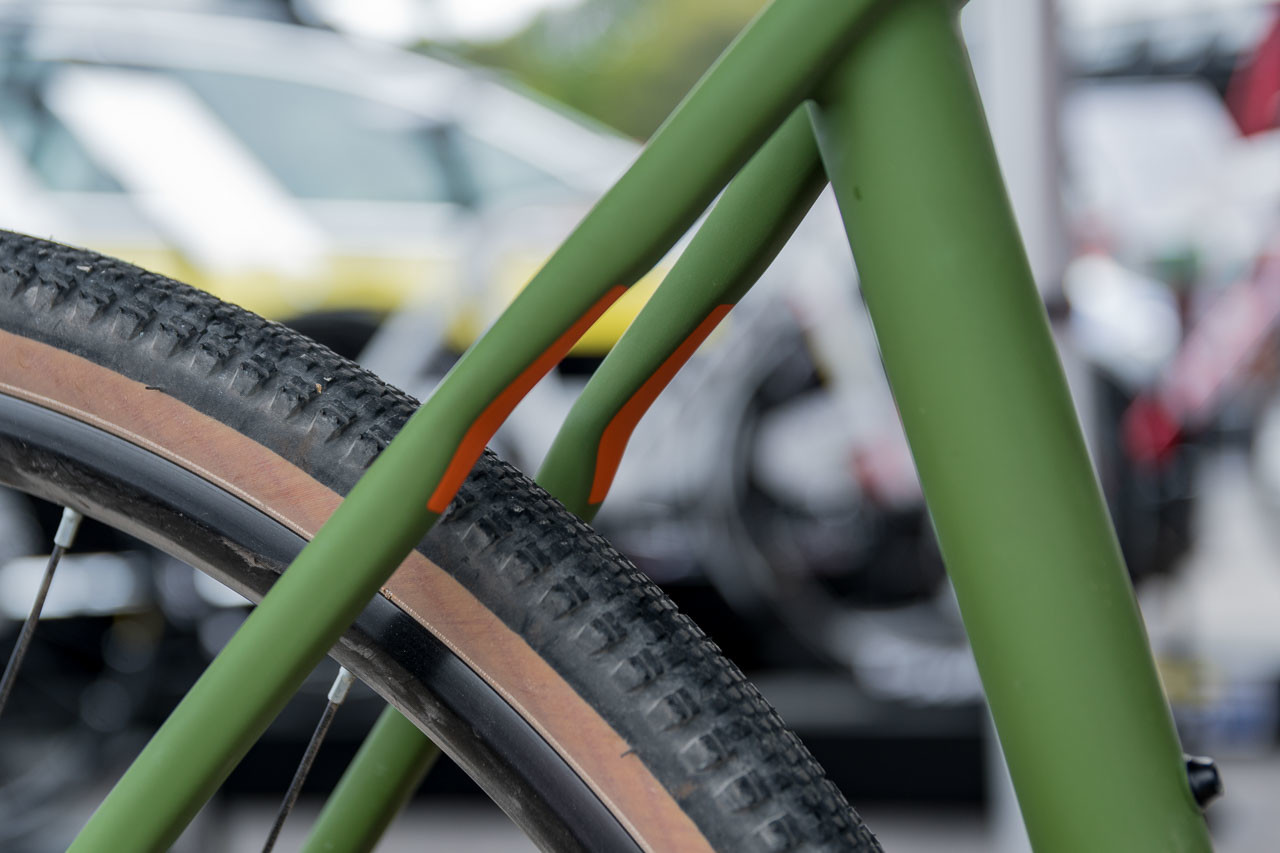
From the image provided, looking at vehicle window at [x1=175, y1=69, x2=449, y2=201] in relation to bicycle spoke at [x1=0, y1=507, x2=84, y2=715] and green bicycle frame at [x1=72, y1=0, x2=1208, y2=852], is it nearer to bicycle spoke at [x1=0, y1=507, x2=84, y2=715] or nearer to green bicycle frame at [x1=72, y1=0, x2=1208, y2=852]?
bicycle spoke at [x1=0, y1=507, x2=84, y2=715]

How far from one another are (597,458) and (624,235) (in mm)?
143

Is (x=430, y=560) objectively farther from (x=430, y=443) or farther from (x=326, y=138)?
(x=326, y=138)

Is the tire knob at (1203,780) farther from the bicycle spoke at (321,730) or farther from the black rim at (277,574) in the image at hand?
the bicycle spoke at (321,730)

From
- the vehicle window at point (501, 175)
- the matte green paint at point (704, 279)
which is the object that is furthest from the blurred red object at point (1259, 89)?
the matte green paint at point (704, 279)

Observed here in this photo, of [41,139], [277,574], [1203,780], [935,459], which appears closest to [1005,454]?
[935,459]

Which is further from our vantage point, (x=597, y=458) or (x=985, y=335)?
(x=597, y=458)

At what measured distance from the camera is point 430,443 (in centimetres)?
32

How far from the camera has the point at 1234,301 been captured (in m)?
1.85

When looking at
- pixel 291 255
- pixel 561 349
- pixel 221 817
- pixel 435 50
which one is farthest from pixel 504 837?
pixel 561 349

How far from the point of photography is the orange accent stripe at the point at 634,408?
0.42m

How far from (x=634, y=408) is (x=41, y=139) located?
5.48 feet

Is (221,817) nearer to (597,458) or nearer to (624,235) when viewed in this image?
(597,458)

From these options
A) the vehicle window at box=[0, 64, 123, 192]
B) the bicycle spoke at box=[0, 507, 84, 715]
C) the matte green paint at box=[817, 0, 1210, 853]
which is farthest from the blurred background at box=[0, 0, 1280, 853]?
the matte green paint at box=[817, 0, 1210, 853]

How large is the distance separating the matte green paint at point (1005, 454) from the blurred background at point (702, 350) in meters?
1.44
